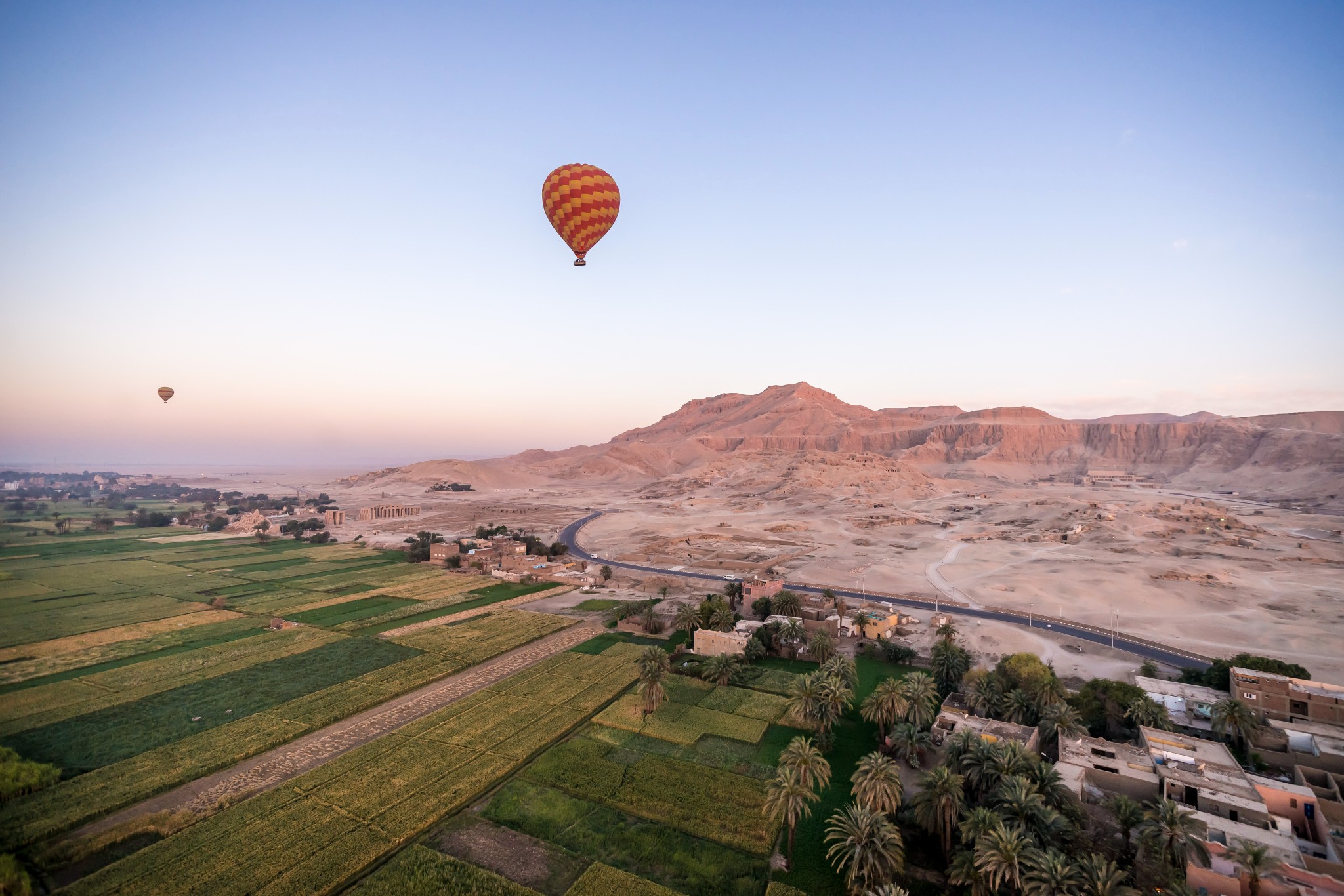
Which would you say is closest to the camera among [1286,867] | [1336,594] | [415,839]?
[1286,867]

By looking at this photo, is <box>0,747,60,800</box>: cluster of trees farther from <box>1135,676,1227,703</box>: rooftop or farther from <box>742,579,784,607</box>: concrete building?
<box>1135,676,1227,703</box>: rooftop

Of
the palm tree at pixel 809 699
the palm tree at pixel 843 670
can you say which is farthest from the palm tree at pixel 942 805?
the palm tree at pixel 843 670

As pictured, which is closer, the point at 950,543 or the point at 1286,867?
the point at 1286,867

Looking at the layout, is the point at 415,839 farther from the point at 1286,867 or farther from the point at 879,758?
the point at 1286,867

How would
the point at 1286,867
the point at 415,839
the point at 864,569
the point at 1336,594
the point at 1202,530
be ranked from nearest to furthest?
the point at 1286,867
the point at 415,839
the point at 1336,594
the point at 864,569
the point at 1202,530

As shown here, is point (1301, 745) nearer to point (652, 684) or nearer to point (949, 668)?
point (949, 668)

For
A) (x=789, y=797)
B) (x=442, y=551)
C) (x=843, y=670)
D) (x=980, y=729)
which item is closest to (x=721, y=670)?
(x=843, y=670)

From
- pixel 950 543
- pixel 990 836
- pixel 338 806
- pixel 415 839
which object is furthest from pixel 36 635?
pixel 950 543

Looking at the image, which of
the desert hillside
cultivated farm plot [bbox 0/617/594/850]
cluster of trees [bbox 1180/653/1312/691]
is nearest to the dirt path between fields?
cultivated farm plot [bbox 0/617/594/850]

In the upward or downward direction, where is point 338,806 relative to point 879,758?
downward
